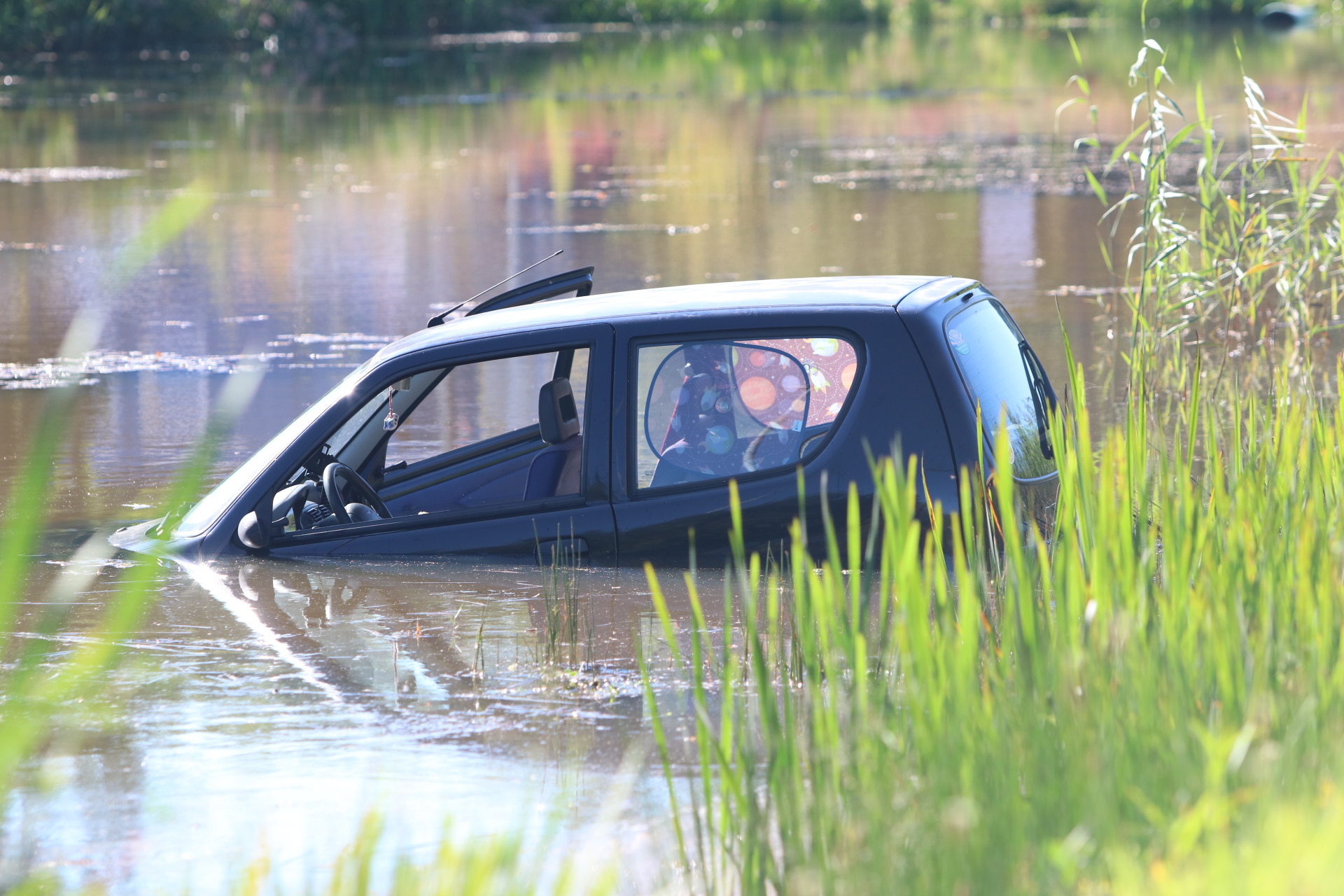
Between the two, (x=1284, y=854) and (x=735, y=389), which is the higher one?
(x=735, y=389)

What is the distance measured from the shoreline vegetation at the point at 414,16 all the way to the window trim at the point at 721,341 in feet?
98.9

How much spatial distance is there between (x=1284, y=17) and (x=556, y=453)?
55.7m

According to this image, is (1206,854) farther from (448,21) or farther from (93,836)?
(448,21)

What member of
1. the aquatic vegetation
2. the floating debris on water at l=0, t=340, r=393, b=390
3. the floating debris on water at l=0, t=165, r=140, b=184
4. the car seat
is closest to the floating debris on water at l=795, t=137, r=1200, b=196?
the floating debris on water at l=0, t=165, r=140, b=184

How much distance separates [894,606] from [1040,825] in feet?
4.48

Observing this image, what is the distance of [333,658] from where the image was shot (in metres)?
5.07

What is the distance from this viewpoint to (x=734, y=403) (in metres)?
4.99

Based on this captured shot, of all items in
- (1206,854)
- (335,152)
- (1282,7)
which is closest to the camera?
(1206,854)

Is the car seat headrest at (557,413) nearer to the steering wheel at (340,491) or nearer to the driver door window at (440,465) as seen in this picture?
the driver door window at (440,465)

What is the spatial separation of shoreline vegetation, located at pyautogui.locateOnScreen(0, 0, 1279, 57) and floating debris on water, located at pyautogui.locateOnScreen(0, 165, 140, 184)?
67.3 ft

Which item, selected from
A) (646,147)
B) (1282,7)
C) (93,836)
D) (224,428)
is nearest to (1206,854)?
(93,836)

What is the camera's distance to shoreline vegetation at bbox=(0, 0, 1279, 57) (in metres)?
44.7

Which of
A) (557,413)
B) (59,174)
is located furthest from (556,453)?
(59,174)

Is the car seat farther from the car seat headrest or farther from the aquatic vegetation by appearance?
the aquatic vegetation
